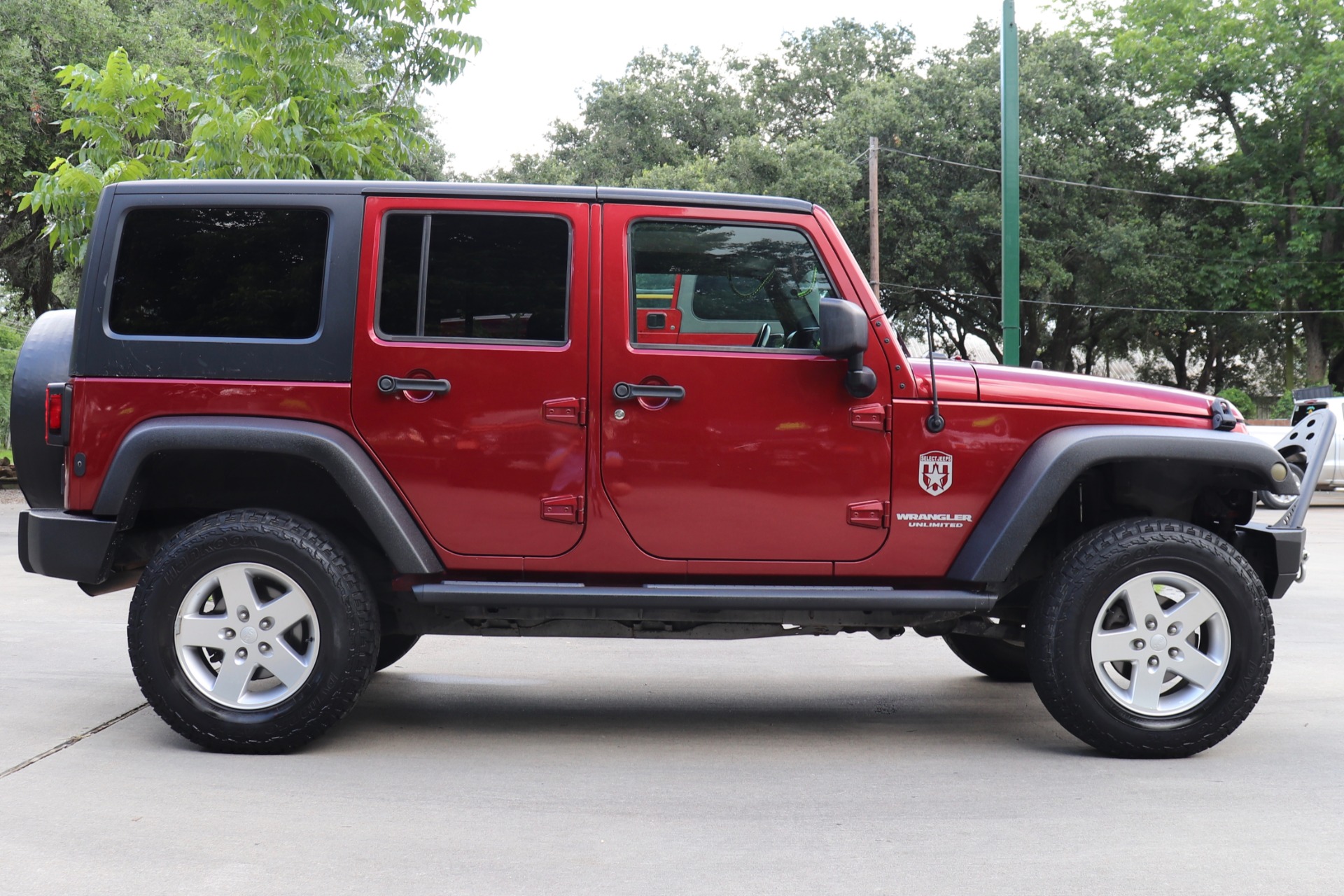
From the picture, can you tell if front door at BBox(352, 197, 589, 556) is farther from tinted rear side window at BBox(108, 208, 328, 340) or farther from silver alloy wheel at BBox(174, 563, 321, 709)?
silver alloy wheel at BBox(174, 563, 321, 709)

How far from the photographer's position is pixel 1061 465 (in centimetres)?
471

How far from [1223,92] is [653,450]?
3791 cm

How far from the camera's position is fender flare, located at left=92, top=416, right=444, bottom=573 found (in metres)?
4.67

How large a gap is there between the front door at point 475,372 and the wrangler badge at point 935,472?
4.30 ft

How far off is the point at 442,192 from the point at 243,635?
6.14 ft

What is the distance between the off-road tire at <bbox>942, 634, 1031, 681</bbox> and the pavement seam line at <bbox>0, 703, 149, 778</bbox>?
3843mm

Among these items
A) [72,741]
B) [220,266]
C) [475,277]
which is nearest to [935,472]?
[475,277]

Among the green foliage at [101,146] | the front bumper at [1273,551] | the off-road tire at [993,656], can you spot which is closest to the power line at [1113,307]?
the green foliage at [101,146]

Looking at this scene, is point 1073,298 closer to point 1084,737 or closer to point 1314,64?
point 1314,64

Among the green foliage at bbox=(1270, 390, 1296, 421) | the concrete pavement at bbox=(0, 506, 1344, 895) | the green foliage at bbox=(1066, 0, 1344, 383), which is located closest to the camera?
the concrete pavement at bbox=(0, 506, 1344, 895)

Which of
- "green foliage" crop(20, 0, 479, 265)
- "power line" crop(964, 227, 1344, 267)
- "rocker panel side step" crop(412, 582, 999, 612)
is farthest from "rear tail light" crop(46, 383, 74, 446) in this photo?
"power line" crop(964, 227, 1344, 267)

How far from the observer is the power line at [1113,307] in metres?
36.1

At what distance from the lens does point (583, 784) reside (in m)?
4.46

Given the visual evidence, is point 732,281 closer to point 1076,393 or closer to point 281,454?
point 1076,393
